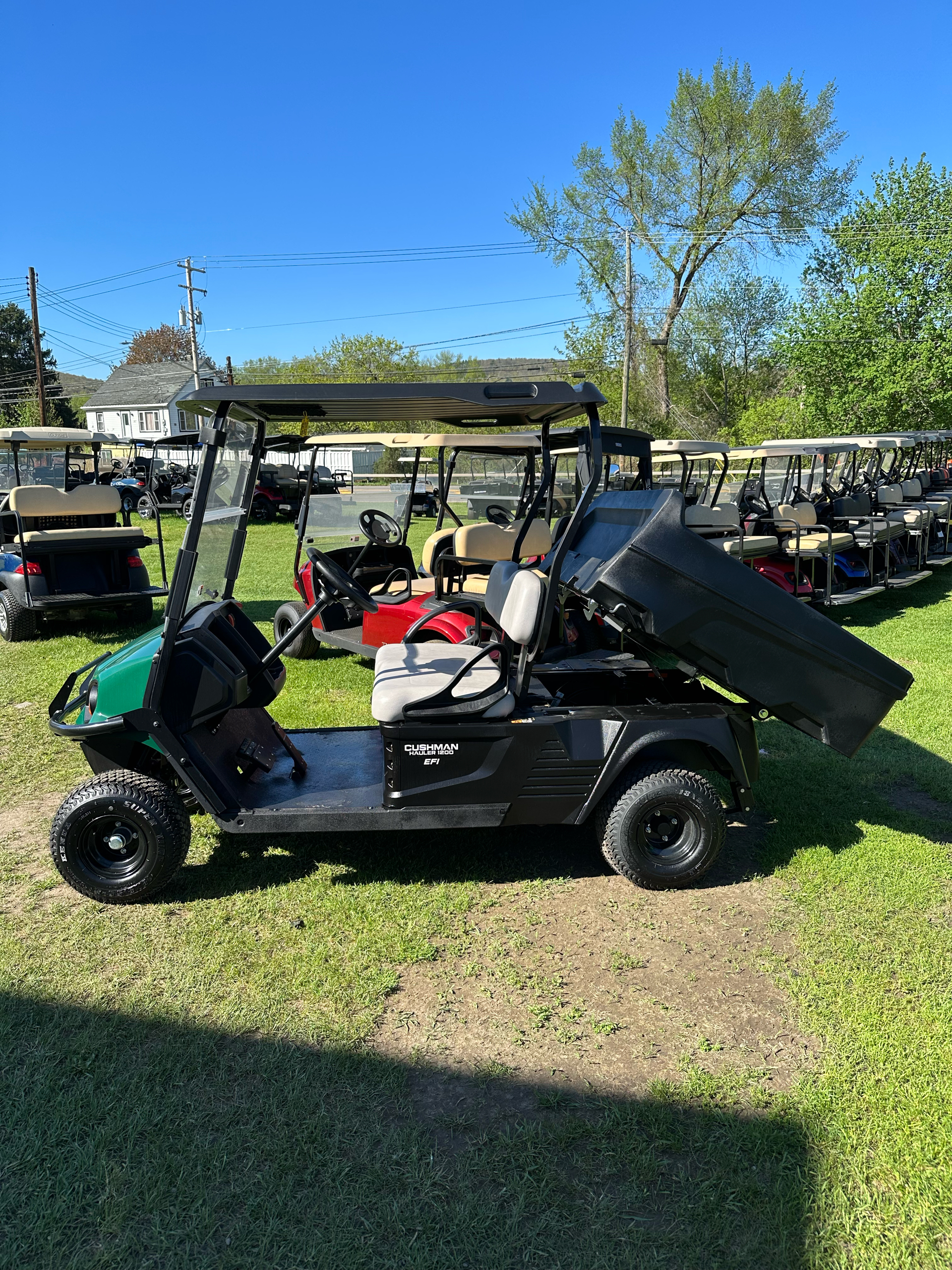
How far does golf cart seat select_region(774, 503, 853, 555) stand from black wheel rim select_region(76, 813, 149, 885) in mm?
6579

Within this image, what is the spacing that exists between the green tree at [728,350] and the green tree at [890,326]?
11982 millimetres

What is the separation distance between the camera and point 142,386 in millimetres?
51312

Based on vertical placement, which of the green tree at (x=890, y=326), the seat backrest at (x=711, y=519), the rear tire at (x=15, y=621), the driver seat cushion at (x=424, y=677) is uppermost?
the green tree at (x=890, y=326)

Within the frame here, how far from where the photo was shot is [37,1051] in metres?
2.40

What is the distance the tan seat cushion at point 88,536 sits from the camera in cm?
702

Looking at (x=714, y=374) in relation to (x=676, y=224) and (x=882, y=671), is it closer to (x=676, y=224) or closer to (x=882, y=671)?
(x=676, y=224)

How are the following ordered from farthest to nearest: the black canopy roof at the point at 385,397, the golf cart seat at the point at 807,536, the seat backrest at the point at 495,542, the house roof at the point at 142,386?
1. the house roof at the point at 142,386
2. the golf cart seat at the point at 807,536
3. the seat backrest at the point at 495,542
4. the black canopy roof at the point at 385,397

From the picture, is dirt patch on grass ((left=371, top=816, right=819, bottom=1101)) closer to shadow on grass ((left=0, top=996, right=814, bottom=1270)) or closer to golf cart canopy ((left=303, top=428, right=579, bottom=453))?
shadow on grass ((left=0, top=996, right=814, bottom=1270))

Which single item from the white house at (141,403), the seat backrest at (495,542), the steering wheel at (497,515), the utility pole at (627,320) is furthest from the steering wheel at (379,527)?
the white house at (141,403)

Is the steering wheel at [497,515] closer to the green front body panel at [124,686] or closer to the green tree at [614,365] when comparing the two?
the green front body panel at [124,686]

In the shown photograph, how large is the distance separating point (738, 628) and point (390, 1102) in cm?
185

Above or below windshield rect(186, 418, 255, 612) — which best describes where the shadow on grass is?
below

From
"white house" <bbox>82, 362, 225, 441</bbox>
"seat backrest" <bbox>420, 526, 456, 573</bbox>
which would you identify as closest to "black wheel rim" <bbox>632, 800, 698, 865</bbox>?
"seat backrest" <bbox>420, 526, 456, 573</bbox>

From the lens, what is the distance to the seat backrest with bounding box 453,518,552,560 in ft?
19.6
